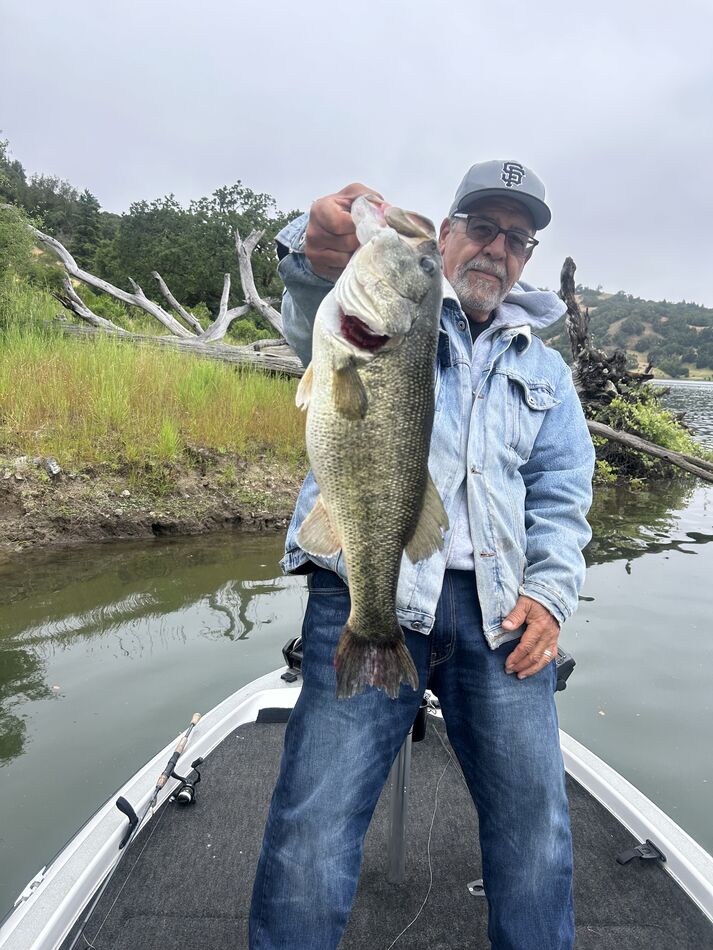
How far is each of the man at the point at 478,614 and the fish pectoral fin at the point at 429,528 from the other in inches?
5.8

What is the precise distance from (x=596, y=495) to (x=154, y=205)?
94.6 ft

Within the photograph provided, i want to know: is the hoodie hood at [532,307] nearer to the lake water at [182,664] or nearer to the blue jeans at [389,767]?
the blue jeans at [389,767]

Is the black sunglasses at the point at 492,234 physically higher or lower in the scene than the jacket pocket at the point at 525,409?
higher

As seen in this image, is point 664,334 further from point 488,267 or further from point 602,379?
point 488,267

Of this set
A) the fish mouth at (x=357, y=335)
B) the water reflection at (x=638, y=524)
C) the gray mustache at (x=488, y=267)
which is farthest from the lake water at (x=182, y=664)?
the gray mustache at (x=488, y=267)

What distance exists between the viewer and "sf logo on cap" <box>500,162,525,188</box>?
2.23 m

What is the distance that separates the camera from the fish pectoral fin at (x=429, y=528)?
174 centimetres

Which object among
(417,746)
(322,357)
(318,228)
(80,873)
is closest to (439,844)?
(417,746)

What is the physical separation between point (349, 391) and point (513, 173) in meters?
1.29

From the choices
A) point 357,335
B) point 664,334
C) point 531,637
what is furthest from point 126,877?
point 664,334

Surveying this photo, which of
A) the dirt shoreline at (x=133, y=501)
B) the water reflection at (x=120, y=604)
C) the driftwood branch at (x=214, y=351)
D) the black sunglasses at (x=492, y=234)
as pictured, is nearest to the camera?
the black sunglasses at (x=492, y=234)

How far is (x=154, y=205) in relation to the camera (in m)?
31.0

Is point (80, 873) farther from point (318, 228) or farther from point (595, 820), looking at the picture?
point (318, 228)

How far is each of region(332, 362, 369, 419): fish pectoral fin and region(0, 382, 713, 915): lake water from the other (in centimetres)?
270
